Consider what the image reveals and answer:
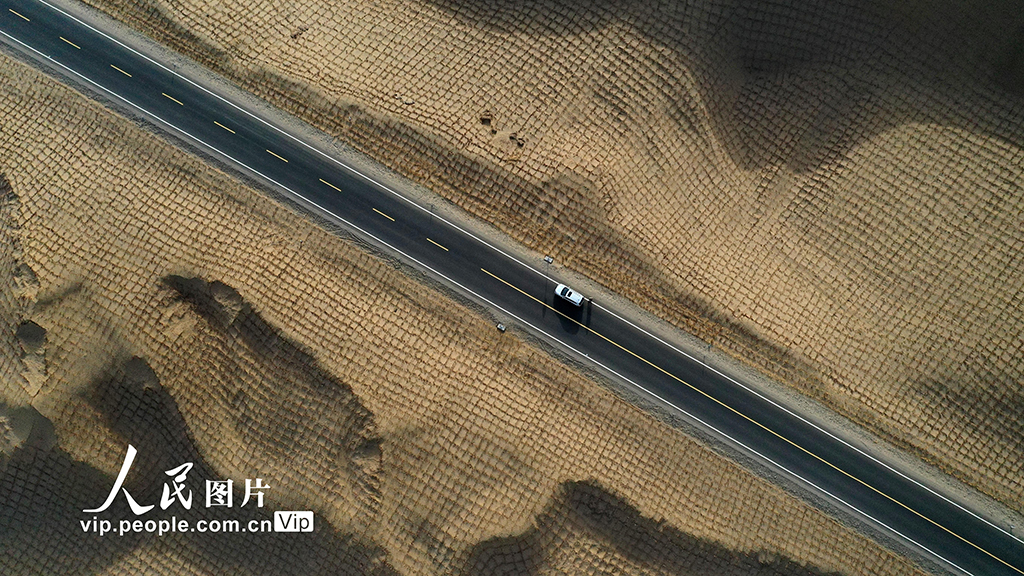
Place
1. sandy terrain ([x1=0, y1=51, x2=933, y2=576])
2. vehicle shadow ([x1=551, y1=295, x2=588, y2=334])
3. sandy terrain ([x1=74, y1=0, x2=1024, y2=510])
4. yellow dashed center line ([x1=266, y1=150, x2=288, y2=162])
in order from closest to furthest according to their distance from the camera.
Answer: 1. sandy terrain ([x1=0, y1=51, x2=933, y2=576])
2. vehicle shadow ([x1=551, y1=295, x2=588, y2=334])
3. sandy terrain ([x1=74, y1=0, x2=1024, y2=510])
4. yellow dashed center line ([x1=266, y1=150, x2=288, y2=162])

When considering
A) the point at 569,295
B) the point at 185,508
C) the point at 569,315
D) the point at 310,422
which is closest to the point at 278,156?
the point at 310,422

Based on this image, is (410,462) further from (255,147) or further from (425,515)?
(255,147)

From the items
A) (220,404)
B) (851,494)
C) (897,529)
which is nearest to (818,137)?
(851,494)

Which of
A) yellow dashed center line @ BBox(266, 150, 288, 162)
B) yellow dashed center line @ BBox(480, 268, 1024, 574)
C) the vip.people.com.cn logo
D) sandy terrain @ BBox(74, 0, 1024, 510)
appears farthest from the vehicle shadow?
yellow dashed center line @ BBox(266, 150, 288, 162)

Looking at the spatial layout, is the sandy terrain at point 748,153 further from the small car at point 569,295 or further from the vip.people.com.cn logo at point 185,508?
the vip.people.com.cn logo at point 185,508

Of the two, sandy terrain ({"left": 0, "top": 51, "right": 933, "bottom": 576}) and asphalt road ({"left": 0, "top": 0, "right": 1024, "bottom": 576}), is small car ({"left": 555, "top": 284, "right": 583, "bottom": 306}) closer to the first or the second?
asphalt road ({"left": 0, "top": 0, "right": 1024, "bottom": 576})

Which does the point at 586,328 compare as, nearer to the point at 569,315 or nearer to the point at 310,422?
the point at 569,315
